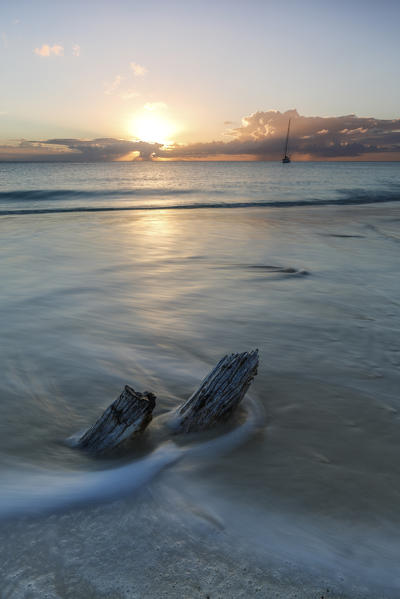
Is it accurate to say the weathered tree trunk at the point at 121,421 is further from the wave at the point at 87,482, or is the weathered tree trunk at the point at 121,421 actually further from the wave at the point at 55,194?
the wave at the point at 55,194

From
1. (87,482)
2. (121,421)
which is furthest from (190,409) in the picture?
(87,482)

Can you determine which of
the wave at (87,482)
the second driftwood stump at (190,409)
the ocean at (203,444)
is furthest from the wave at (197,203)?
the wave at (87,482)

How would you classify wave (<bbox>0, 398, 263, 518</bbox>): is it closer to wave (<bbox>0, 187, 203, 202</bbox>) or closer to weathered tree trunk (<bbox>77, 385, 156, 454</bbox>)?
weathered tree trunk (<bbox>77, 385, 156, 454</bbox>)

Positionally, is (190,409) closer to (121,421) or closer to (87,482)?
(121,421)

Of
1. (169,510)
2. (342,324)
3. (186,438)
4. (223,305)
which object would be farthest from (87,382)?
(342,324)

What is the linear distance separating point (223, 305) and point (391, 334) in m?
2.20

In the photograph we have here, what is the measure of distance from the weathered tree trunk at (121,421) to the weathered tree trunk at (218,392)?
0.34m

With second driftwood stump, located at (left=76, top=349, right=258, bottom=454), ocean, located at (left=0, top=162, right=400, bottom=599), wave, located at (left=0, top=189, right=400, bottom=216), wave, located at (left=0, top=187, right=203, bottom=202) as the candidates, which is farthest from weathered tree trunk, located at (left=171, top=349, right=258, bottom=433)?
wave, located at (left=0, top=187, right=203, bottom=202)

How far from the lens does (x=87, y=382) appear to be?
12.0 ft

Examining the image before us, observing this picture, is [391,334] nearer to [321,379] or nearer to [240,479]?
[321,379]

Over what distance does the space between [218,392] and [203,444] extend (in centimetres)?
35

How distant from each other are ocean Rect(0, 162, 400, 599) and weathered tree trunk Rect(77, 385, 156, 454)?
0.10 m

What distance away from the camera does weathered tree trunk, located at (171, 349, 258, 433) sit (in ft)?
9.16

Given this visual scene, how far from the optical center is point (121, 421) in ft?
8.56
